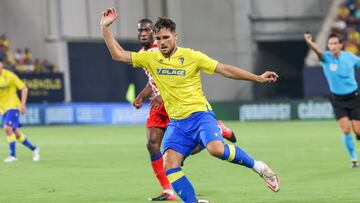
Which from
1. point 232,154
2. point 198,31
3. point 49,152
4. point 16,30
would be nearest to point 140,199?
point 232,154

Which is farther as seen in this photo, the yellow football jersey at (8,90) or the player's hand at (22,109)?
the yellow football jersey at (8,90)

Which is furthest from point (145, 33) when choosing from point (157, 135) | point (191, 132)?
point (191, 132)

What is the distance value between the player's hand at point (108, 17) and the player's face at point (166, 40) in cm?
55

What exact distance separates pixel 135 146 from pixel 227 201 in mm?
12164

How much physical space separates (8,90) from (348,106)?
761 cm

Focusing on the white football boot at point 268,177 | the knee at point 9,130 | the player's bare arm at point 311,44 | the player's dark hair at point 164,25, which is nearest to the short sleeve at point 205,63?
the player's dark hair at point 164,25

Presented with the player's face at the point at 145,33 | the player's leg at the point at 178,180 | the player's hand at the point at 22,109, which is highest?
the player's face at the point at 145,33

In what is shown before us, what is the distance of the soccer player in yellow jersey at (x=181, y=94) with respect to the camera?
10.7 meters

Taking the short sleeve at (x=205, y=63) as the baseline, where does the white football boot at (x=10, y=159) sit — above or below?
below

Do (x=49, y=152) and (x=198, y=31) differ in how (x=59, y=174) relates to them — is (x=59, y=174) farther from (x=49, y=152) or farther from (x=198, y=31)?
(x=198, y=31)

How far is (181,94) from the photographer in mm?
10898

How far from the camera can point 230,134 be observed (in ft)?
43.6

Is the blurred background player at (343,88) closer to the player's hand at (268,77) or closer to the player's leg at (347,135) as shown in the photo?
the player's leg at (347,135)

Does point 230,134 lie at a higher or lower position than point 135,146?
higher
